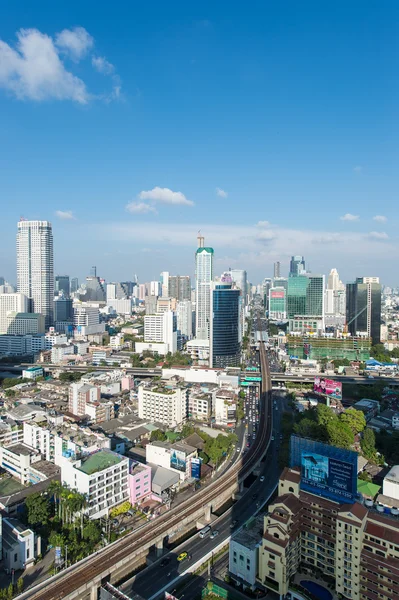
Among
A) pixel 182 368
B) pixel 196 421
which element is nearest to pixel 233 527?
pixel 196 421

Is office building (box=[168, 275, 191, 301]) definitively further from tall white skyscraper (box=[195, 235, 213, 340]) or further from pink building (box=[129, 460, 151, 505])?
pink building (box=[129, 460, 151, 505])

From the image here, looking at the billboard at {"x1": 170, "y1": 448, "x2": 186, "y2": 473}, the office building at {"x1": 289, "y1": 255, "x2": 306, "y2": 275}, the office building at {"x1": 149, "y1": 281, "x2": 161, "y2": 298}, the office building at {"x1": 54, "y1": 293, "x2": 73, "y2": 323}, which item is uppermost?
the office building at {"x1": 289, "y1": 255, "x2": 306, "y2": 275}

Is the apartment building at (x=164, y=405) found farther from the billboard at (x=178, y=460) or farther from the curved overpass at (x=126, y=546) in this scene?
the curved overpass at (x=126, y=546)

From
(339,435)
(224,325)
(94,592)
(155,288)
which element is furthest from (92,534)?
(155,288)

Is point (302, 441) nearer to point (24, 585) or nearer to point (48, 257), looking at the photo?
point (24, 585)

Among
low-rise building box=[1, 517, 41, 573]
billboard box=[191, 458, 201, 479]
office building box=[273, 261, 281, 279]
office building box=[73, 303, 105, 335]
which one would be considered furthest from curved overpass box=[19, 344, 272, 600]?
office building box=[273, 261, 281, 279]
